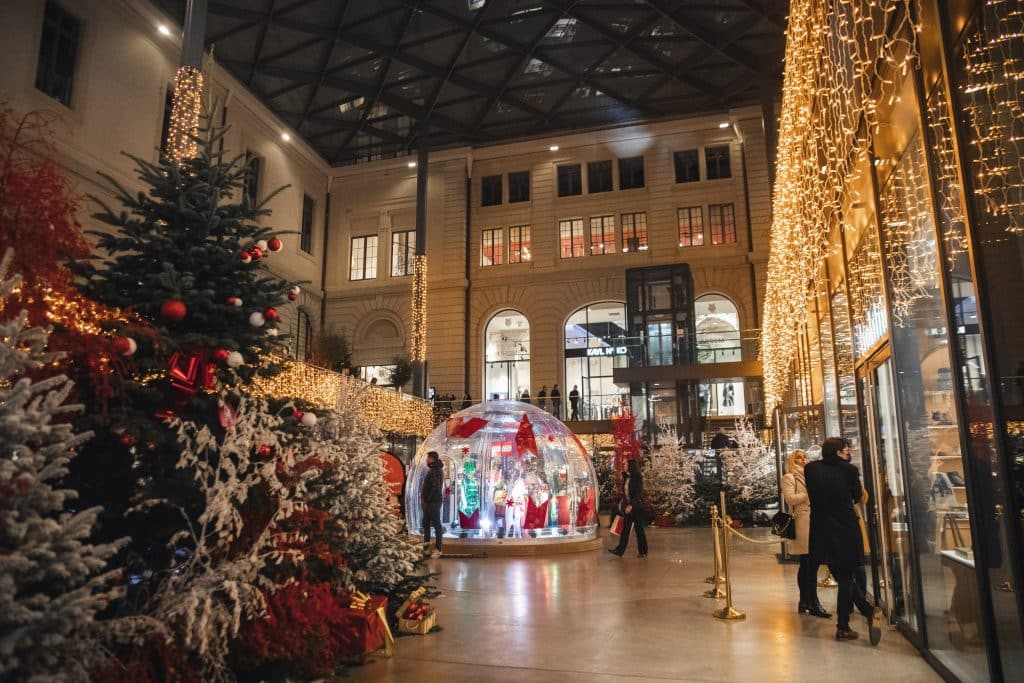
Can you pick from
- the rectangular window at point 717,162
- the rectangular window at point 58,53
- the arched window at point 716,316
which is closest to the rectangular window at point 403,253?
the arched window at point 716,316

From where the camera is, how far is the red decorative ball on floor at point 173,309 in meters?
4.32

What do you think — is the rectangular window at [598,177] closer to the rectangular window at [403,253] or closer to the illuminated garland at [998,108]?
the rectangular window at [403,253]

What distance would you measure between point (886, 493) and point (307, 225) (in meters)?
28.7

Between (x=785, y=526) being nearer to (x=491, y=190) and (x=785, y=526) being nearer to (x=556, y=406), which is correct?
(x=556, y=406)

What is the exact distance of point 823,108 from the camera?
8.34 m

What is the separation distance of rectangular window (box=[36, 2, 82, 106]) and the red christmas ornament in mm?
17226

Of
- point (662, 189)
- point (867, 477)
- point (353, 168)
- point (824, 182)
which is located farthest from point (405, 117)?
point (867, 477)

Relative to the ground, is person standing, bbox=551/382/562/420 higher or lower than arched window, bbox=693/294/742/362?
lower

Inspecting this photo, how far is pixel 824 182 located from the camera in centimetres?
830

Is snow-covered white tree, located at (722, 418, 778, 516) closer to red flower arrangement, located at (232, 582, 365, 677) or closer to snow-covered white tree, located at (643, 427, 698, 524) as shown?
snow-covered white tree, located at (643, 427, 698, 524)

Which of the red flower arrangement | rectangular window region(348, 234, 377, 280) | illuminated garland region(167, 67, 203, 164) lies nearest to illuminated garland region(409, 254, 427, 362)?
rectangular window region(348, 234, 377, 280)

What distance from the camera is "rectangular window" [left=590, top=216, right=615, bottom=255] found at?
28.8 meters

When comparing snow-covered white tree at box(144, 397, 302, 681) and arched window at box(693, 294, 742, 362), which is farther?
arched window at box(693, 294, 742, 362)

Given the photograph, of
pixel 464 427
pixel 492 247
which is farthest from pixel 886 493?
pixel 492 247
